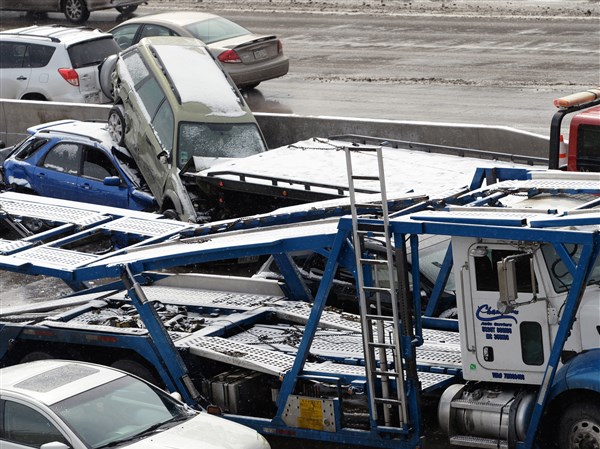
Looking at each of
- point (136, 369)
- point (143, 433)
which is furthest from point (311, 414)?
point (136, 369)

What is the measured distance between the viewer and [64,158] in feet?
62.0

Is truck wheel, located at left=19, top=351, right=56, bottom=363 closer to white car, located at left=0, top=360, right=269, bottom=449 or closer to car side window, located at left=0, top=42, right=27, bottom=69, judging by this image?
white car, located at left=0, top=360, right=269, bottom=449

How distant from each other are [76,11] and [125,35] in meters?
9.07

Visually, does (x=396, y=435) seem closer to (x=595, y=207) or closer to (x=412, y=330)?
(x=412, y=330)

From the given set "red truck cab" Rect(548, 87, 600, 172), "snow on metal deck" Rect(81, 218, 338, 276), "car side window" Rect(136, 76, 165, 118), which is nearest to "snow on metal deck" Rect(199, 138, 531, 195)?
"red truck cab" Rect(548, 87, 600, 172)

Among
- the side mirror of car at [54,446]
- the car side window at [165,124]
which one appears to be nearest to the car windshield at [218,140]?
the car side window at [165,124]

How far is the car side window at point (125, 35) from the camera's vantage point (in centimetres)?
2542

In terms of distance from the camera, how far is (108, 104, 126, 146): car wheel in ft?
61.9

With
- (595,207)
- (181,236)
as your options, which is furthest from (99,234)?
(595,207)

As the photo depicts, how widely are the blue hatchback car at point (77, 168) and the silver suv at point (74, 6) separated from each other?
14.6 metres

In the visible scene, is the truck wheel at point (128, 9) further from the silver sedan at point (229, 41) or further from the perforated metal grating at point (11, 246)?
the perforated metal grating at point (11, 246)

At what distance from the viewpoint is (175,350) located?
37.4ft

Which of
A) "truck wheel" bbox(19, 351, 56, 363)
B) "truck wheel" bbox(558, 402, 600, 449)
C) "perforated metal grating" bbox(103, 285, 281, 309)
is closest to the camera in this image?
"truck wheel" bbox(558, 402, 600, 449)

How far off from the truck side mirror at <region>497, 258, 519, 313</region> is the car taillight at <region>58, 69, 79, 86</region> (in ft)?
50.2
